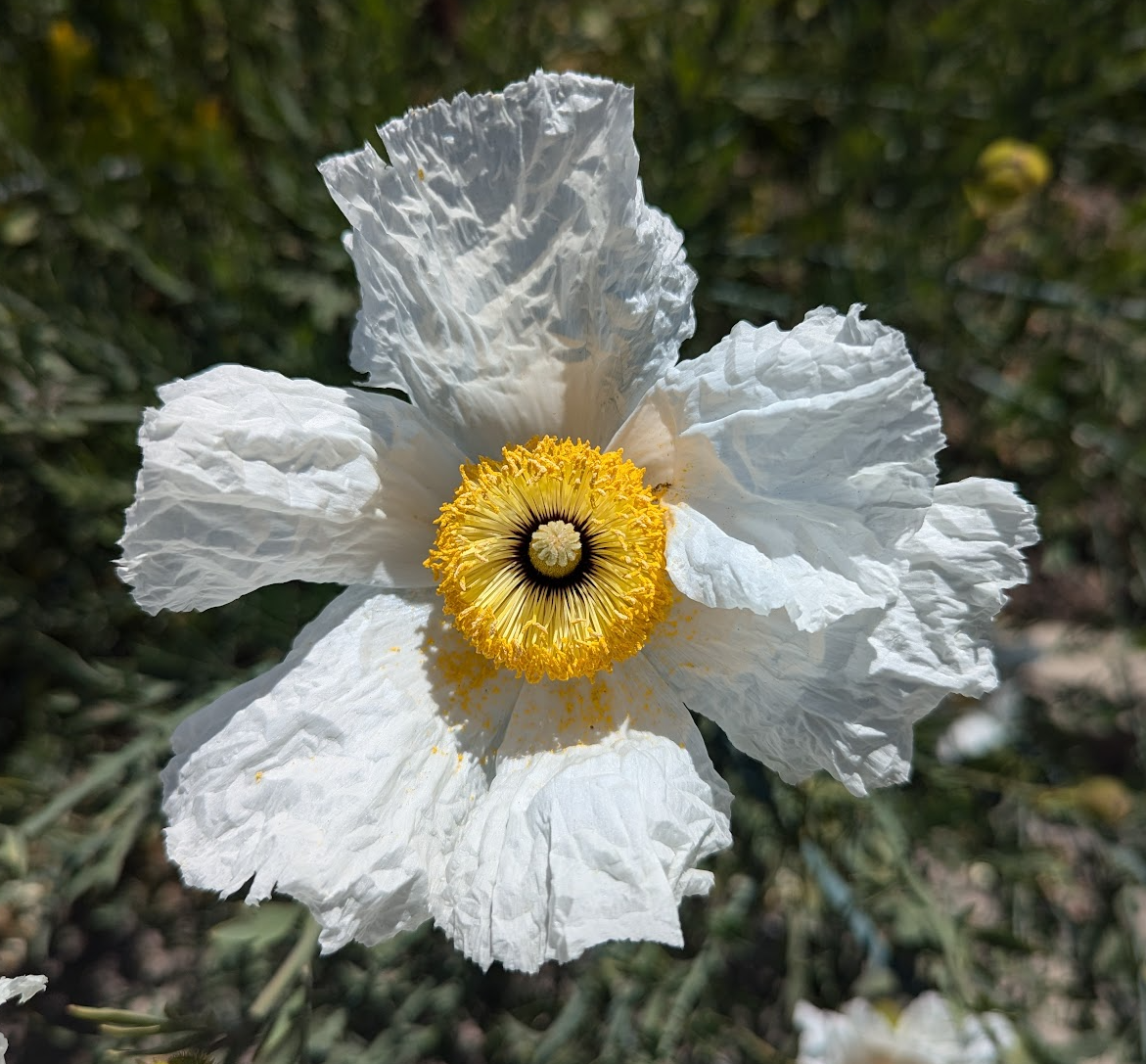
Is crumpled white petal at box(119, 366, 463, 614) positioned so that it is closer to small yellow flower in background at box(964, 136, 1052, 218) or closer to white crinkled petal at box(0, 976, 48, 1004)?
white crinkled petal at box(0, 976, 48, 1004)

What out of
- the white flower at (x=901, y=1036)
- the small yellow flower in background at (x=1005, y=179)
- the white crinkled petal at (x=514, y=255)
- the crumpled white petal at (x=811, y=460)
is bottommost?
the white flower at (x=901, y=1036)

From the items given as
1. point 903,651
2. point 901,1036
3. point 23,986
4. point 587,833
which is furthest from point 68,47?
point 901,1036

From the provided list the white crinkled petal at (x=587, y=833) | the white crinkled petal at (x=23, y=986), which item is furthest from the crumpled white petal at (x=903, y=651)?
the white crinkled petal at (x=23, y=986)

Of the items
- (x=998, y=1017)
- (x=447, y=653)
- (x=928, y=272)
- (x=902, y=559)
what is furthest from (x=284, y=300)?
(x=998, y=1017)

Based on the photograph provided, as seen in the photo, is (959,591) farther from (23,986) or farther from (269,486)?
(23,986)

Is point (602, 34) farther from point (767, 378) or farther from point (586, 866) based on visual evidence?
point (586, 866)

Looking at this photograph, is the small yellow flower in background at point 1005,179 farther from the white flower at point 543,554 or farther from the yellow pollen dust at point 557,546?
the yellow pollen dust at point 557,546

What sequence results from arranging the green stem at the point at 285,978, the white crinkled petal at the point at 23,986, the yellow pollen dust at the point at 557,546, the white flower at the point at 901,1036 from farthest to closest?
the white flower at the point at 901,1036, the green stem at the point at 285,978, the yellow pollen dust at the point at 557,546, the white crinkled petal at the point at 23,986
